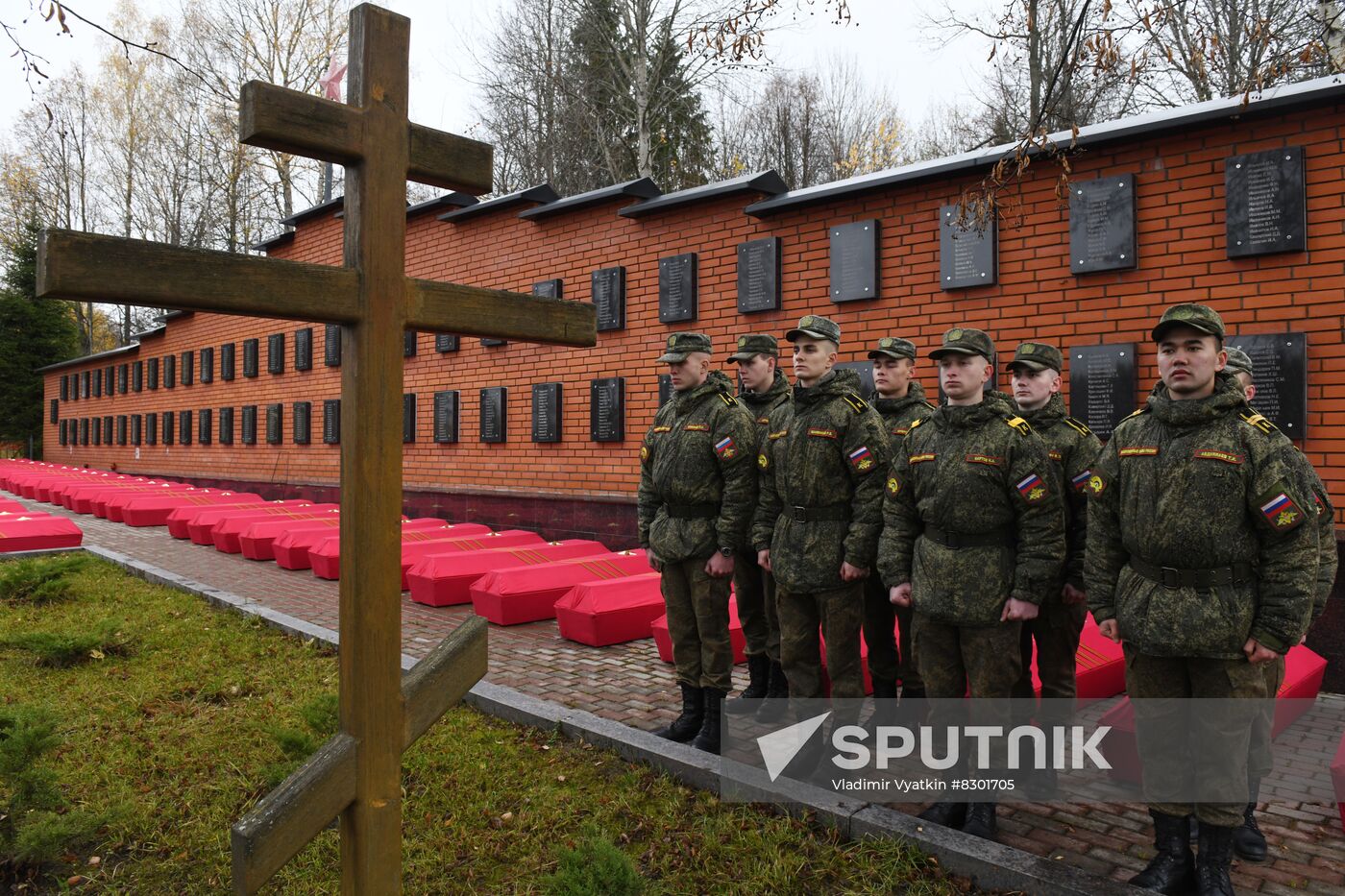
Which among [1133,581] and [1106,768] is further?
[1106,768]

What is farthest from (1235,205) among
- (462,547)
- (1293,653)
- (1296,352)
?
(462,547)

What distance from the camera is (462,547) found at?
9672mm

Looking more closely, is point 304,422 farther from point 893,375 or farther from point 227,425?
point 893,375

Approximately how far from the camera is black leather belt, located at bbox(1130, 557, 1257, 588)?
2936 mm

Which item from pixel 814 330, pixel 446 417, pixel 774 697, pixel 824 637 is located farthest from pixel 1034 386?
pixel 446 417

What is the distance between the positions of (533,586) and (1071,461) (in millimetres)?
4713

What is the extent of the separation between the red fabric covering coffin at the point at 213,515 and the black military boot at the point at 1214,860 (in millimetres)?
12009

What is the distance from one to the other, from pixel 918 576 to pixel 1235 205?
4261mm

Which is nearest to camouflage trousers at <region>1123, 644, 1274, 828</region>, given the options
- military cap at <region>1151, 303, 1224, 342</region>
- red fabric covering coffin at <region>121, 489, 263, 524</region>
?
military cap at <region>1151, 303, 1224, 342</region>

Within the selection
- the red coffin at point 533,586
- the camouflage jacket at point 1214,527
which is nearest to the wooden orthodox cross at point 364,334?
the camouflage jacket at point 1214,527

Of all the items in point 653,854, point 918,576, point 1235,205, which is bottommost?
point 653,854

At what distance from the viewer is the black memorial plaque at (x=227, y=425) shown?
62.1 feet

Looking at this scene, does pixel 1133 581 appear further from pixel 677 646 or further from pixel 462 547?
pixel 462 547

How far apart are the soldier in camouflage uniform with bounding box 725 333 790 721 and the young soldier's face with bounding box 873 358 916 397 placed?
0.57 metres
